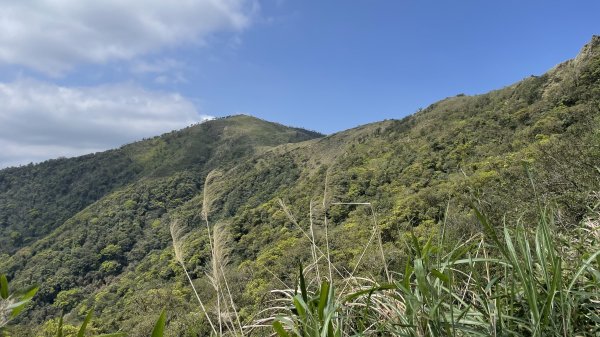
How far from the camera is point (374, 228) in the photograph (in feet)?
7.29

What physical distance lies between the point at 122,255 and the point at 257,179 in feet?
73.5

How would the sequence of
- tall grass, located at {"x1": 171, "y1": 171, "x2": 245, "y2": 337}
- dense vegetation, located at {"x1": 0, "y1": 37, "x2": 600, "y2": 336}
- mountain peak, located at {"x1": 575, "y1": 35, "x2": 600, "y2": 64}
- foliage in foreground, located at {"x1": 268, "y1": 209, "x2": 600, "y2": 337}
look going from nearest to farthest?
foliage in foreground, located at {"x1": 268, "y1": 209, "x2": 600, "y2": 337}
dense vegetation, located at {"x1": 0, "y1": 37, "x2": 600, "y2": 336}
tall grass, located at {"x1": 171, "y1": 171, "x2": 245, "y2": 337}
mountain peak, located at {"x1": 575, "y1": 35, "x2": 600, "y2": 64}

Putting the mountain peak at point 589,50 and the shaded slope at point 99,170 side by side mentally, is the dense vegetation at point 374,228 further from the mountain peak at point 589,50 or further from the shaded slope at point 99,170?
the shaded slope at point 99,170

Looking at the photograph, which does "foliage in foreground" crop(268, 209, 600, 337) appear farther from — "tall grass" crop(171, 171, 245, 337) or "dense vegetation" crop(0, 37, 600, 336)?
"tall grass" crop(171, 171, 245, 337)

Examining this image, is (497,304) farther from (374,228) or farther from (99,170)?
(99,170)

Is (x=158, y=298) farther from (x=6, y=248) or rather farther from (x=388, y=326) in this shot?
(x=6, y=248)

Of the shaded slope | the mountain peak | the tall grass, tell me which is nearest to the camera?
the tall grass

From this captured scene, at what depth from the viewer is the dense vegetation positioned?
1.81m

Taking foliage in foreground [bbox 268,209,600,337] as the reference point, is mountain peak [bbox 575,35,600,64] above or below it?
above

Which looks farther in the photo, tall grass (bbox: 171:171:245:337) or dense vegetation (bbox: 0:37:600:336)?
tall grass (bbox: 171:171:245:337)

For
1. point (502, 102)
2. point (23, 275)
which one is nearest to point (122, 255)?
point (23, 275)

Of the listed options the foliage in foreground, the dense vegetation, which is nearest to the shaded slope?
the dense vegetation

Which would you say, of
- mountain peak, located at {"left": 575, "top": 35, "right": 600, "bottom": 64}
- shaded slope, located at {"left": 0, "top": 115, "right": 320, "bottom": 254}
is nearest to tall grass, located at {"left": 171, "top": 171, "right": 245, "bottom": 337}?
mountain peak, located at {"left": 575, "top": 35, "right": 600, "bottom": 64}

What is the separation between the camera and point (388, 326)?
72.3 inches
